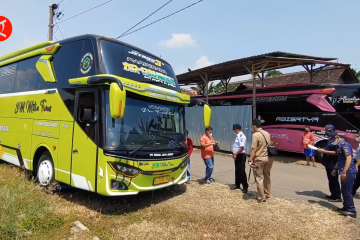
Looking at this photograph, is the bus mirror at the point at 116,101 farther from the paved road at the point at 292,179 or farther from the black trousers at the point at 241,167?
the paved road at the point at 292,179

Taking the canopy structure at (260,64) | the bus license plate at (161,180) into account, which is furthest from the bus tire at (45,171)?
the canopy structure at (260,64)

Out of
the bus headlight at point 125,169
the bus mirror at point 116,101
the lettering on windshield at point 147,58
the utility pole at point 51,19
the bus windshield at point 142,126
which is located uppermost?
the utility pole at point 51,19

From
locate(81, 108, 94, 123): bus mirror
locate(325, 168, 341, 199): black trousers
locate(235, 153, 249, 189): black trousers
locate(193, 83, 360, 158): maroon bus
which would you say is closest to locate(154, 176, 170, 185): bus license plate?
locate(81, 108, 94, 123): bus mirror

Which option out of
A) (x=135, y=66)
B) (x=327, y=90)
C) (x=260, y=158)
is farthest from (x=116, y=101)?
(x=327, y=90)

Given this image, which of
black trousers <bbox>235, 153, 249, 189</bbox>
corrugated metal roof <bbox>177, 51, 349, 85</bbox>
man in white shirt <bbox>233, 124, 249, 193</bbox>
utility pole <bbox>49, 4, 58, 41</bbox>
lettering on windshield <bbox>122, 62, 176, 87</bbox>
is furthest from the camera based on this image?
utility pole <bbox>49, 4, 58, 41</bbox>

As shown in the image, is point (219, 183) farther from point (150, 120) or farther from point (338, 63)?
point (338, 63)

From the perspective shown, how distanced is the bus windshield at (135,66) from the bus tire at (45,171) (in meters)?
2.62

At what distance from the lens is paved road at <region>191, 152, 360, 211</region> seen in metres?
6.90

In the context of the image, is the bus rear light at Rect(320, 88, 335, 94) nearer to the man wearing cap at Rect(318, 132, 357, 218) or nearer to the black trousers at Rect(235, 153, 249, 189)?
the man wearing cap at Rect(318, 132, 357, 218)

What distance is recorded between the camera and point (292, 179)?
29.3ft

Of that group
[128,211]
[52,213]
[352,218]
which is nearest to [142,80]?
[128,211]

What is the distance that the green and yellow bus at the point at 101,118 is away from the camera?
16.3ft

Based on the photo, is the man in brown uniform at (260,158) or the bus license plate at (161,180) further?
the man in brown uniform at (260,158)

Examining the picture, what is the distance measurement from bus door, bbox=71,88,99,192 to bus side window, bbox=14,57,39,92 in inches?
90.0
